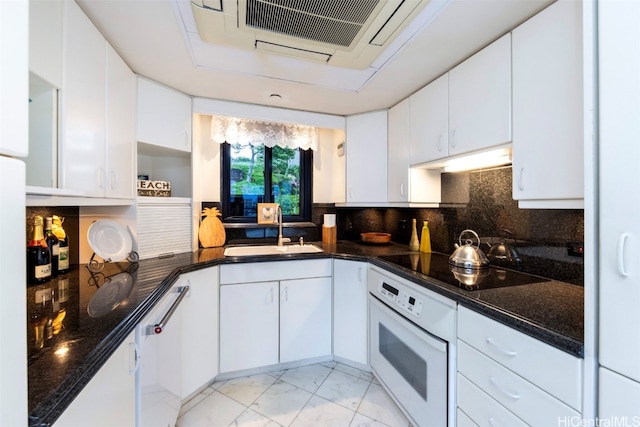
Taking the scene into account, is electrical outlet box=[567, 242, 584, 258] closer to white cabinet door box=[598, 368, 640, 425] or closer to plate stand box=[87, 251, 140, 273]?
white cabinet door box=[598, 368, 640, 425]

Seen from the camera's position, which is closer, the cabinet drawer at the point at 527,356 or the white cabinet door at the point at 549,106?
the cabinet drawer at the point at 527,356

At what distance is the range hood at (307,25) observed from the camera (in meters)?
1.12

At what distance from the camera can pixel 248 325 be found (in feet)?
6.34

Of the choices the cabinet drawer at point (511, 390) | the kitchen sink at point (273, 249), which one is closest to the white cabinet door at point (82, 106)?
the kitchen sink at point (273, 249)

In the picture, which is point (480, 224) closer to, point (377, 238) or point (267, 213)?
point (377, 238)

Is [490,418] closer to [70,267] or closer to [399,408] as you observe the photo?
[399,408]

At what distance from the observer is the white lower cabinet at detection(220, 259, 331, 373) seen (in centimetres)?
190

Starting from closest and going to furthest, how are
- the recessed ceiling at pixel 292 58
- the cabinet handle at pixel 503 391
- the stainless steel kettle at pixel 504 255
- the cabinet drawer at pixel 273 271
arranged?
the cabinet handle at pixel 503 391
the recessed ceiling at pixel 292 58
the stainless steel kettle at pixel 504 255
the cabinet drawer at pixel 273 271

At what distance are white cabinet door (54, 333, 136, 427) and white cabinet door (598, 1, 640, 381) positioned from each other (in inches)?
49.3

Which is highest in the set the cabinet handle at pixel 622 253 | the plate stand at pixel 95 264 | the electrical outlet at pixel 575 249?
the cabinet handle at pixel 622 253

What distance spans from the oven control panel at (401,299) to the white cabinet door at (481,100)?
87 centimetres

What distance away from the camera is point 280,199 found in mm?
2688

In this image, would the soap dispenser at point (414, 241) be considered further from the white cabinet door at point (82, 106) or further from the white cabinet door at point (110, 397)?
the white cabinet door at point (82, 106)

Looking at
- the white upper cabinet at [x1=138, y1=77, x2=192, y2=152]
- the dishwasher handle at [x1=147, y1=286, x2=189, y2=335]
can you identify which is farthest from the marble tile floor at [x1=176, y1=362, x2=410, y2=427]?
the white upper cabinet at [x1=138, y1=77, x2=192, y2=152]
